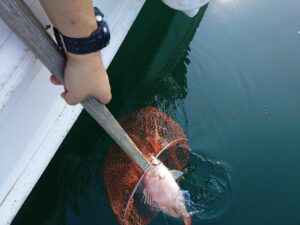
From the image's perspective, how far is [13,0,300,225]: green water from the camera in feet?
10.2

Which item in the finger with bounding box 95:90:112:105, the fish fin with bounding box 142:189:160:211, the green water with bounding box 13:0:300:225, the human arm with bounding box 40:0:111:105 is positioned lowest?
the green water with bounding box 13:0:300:225

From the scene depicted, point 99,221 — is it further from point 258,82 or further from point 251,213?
point 258,82

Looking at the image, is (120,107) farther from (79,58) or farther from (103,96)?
(79,58)

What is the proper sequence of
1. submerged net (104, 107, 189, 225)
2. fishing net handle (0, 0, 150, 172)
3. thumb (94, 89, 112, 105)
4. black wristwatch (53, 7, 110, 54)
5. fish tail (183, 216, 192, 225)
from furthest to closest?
fish tail (183, 216, 192, 225) → submerged net (104, 107, 189, 225) → thumb (94, 89, 112, 105) → black wristwatch (53, 7, 110, 54) → fishing net handle (0, 0, 150, 172)

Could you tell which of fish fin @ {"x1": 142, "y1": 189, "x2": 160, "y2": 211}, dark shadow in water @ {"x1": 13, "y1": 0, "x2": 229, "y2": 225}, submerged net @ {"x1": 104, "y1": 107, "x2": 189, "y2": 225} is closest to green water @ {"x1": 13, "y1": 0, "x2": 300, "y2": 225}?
dark shadow in water @ {"x1": 13, "y1": 0, "x2": 229, "y2": 225}

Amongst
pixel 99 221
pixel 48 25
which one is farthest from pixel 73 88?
pixel 99 221

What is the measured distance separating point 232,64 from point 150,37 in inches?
34.6

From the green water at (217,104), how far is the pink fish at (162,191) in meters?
0.33

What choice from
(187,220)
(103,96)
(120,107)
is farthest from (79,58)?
(120,107)

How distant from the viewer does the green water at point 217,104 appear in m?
3.11

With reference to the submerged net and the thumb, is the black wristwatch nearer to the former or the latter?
the thumb

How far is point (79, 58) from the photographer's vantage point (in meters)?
1.61

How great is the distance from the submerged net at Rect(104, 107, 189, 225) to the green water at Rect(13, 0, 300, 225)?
0.65 ft

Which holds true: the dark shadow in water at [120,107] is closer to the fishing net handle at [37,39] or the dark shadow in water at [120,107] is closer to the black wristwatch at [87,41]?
the fishing net handle at [37,39]
